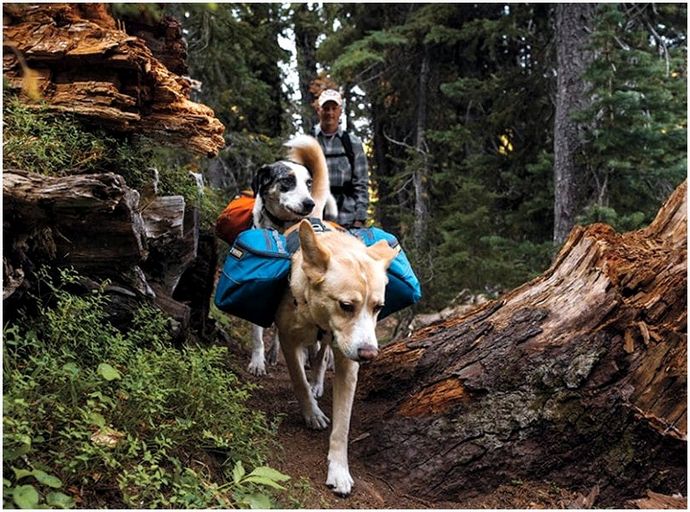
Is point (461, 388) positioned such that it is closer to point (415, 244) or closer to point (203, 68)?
point (415, 244)

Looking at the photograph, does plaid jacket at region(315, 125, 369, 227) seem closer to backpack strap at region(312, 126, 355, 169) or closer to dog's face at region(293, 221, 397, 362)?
backpack strap at region(312, 126, 355, 169)

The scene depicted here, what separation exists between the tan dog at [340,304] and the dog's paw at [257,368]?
6.44 feet

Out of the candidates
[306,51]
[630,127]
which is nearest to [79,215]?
[630,127]

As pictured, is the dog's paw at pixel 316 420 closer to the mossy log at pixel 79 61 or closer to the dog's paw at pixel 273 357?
the dog's paw at pixel 273 357

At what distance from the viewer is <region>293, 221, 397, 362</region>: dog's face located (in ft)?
12.5

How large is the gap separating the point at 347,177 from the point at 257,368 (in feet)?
8.18

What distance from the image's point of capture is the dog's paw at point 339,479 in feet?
12.6

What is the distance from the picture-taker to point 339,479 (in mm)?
3893

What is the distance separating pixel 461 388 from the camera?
167 inches

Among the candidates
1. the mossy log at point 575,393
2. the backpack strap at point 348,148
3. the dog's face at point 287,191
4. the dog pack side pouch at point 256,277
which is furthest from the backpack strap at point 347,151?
the mossy log at point 575,393

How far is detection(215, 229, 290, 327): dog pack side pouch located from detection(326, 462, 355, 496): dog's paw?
129cm

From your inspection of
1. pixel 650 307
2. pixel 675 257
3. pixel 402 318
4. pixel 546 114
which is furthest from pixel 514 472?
pixel 546 114

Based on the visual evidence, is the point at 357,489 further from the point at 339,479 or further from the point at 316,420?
the point at 316,420

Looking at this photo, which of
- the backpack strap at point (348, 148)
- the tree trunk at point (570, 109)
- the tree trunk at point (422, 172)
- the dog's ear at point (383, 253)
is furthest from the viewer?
the tree trunk at point (422, 172)
